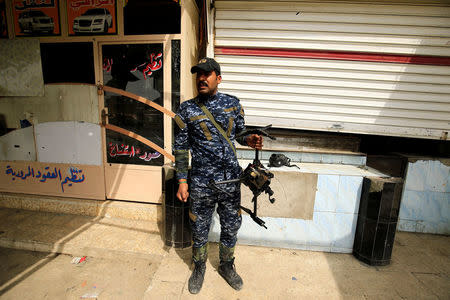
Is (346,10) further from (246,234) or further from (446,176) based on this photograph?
(246,234)

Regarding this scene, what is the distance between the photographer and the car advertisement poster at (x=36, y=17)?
153 inches

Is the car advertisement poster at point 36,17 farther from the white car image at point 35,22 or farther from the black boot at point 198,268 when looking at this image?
the black boot at point 198,268

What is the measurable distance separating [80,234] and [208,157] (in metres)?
2.97

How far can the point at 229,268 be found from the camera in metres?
2.71

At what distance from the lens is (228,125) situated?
8.01 feet

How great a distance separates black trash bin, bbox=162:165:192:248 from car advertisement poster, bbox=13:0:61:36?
3.65 meters

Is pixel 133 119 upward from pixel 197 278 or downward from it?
upward

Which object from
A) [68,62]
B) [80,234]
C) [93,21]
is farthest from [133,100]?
[80,234]

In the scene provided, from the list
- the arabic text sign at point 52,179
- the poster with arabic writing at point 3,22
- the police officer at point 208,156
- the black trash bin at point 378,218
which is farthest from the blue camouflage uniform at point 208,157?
the poster with arabic writing at point 3,22

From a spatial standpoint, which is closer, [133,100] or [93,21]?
[93,21]

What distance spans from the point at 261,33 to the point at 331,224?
3502 mm

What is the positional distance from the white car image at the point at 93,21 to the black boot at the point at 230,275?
176 inches

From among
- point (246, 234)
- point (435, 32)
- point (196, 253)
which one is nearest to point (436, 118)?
point (435, 32)

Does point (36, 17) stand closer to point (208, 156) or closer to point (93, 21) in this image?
point (93, 21)
